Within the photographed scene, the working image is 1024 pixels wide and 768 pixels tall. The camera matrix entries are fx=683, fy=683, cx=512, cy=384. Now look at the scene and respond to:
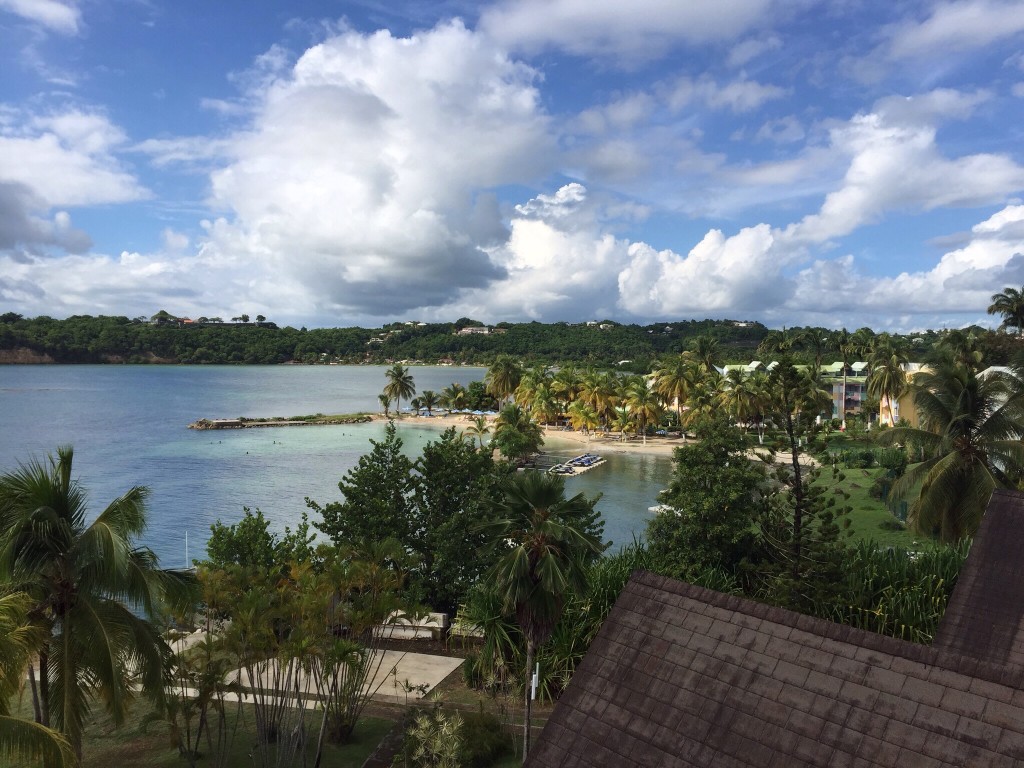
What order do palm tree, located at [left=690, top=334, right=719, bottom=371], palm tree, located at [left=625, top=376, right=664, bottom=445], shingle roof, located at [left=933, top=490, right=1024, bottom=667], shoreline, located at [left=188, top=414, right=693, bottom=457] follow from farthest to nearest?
palm tree, located at [left=690, top=334, right=719, bottom=371] < palm tree, located at [left=625, top=376, right=664, bottom=445] < shoreline, located at [left=188, top=414, right=693, bottom=457] < shingle roof, located at [left=933, top=490, right=1024, bottom=667]

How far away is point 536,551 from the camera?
1208cm

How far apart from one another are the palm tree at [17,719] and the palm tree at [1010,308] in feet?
257

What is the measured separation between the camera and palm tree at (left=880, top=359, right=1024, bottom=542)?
20594 millimetres

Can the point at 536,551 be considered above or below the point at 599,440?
above

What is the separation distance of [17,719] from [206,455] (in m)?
64.1

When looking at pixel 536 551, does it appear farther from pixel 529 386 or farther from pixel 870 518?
pixel 529 386

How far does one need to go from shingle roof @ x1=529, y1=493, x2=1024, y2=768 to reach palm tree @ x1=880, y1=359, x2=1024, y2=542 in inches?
640

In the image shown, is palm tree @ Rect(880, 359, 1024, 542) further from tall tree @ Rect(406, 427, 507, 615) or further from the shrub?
the shrub

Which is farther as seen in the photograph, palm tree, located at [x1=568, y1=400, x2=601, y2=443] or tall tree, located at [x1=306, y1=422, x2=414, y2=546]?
palm tree, located at [x1=568, y1=400, x2=601, y2=443]

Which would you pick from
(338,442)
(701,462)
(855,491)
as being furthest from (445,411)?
(701,462)

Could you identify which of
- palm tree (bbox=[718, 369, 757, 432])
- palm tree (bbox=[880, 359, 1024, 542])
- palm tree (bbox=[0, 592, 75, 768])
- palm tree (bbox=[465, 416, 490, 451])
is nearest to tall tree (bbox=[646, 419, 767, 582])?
palm tree (bbox=[880, 359, 1024, 542])

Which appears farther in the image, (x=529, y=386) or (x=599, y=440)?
(x=529, y=386)

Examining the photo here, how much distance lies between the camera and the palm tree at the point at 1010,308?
214ft

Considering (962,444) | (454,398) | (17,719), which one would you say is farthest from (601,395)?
(17,719)
